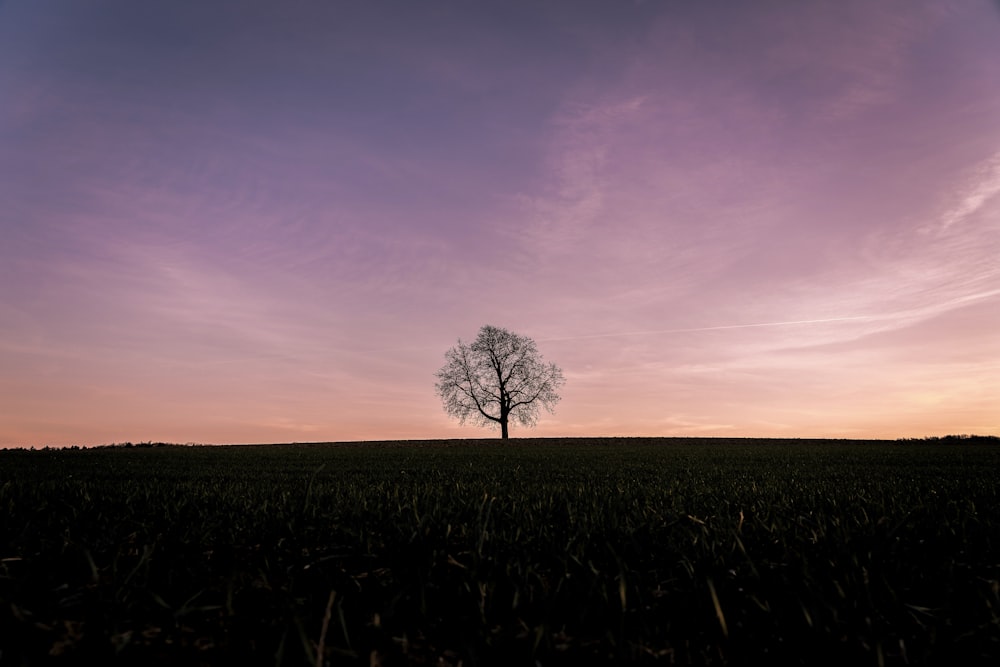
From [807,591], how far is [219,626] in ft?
9.11

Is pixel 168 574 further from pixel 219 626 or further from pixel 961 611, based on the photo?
pixel 961 611

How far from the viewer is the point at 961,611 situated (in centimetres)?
267

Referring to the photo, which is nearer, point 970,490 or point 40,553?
point 40,553

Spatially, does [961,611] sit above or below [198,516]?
below

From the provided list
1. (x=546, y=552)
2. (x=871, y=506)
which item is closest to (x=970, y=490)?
(x=871, y=506)

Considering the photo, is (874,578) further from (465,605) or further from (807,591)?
(465,605)

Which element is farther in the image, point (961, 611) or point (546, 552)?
point (546, 552)

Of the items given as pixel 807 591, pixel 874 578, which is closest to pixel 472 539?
pixel 807 591

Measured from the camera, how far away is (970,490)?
7797 millimetres

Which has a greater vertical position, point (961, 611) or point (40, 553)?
point (40, 553)

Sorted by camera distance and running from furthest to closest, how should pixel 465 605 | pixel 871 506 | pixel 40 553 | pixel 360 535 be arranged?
pixel 871 506 < pixel 360 535 < pixel 40 553 < pixel 465 605

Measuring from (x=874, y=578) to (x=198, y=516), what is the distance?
463 centimetres

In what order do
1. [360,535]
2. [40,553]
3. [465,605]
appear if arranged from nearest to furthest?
1. [465,605]
2. [40,553]
3. [360,535]

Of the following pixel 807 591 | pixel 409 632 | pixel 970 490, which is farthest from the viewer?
pixel 970 490
